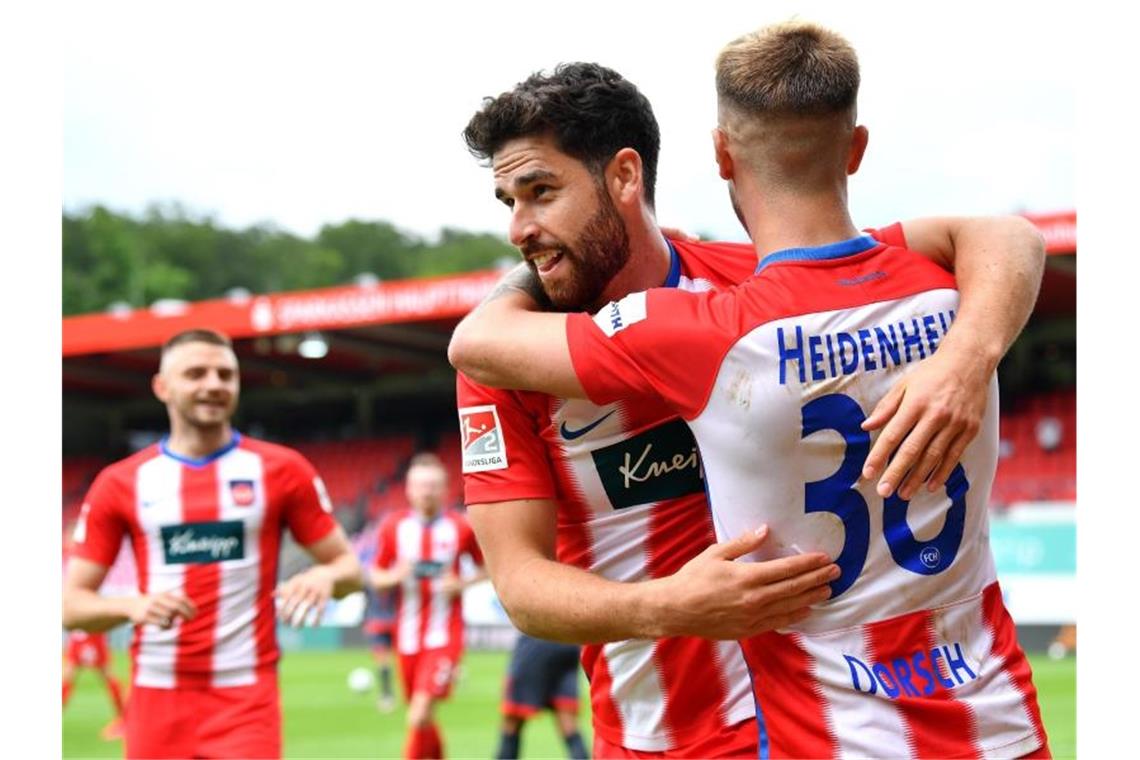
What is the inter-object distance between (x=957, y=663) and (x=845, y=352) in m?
0.66

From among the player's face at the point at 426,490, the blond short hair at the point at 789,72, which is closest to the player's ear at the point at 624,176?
the blond short hair at the point at 789,72

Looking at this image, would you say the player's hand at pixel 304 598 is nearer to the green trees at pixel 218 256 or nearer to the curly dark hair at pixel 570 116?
the curly dark hair at pixel 570 116

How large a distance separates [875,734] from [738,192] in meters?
1.08

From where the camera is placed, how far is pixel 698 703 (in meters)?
3.40

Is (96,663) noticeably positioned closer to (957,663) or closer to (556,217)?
(556,217)

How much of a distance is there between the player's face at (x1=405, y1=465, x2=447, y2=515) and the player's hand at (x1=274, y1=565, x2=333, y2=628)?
6.93m

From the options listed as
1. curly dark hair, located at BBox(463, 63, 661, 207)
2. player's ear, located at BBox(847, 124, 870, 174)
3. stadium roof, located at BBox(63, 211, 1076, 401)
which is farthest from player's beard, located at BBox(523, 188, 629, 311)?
stadium roof, located at BBox(63, 211, 1076, 401)

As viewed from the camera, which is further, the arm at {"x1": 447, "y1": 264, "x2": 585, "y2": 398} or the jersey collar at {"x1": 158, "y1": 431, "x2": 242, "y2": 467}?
the jersey collar at {"x1": 158, "y1": 431, "x2": 242, "y2": 467}

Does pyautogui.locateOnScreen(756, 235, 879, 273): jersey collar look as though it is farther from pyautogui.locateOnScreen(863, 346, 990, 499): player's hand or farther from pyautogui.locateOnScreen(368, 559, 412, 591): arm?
pyautogui.locateOnScreen(368, 559, 412, 591): arm

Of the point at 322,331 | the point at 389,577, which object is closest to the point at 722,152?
the point at 389,577

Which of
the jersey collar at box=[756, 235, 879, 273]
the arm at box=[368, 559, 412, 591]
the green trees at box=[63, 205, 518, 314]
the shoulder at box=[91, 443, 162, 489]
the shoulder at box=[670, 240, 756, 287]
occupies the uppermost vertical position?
the green trees at box=[63, 205, 518, 314]

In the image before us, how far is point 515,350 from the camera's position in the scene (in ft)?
9.12

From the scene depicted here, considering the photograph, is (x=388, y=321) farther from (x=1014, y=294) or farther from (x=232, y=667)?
(x=1014, y=294)

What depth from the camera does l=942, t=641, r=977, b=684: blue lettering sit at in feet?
8.91
